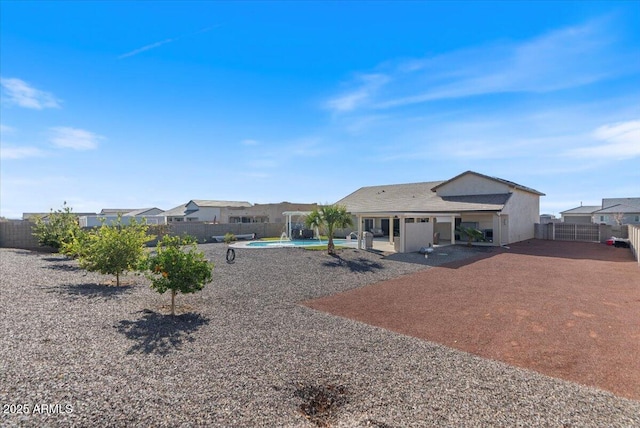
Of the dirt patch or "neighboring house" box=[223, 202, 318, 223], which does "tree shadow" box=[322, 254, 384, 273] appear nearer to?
the dirt patch

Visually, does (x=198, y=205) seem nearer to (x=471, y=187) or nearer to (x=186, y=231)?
(x=186, y=231)

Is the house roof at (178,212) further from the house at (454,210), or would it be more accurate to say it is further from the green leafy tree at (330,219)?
the green leafy tree at (330,219)

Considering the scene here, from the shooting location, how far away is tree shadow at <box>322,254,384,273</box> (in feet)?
49.3

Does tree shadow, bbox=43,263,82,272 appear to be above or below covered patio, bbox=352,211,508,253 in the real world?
below

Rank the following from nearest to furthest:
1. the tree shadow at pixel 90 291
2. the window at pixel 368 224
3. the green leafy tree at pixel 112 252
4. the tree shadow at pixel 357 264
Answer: the tree shadow at pixel 90 291 → the green leafy tree at pixel 112 252 → the tree shadow at pixel 357 264 → the window at pixel 368 224

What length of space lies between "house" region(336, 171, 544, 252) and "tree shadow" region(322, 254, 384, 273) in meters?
4.55

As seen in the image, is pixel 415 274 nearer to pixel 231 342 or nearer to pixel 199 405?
pixel 231 342

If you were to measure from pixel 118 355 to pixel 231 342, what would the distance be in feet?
6.14

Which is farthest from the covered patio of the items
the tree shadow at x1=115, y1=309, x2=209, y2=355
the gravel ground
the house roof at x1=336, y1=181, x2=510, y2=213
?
the tree shadow at x1=115, y1=309, x2=209, y2=355

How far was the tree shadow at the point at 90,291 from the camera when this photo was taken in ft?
30.0

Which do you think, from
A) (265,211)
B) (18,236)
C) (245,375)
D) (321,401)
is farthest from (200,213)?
(321,401)

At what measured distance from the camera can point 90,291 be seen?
31.9ft

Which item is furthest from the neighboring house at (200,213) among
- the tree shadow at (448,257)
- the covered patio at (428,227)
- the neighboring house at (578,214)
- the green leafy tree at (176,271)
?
the neighboring house at (578,214)

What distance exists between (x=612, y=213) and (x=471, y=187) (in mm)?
34307
